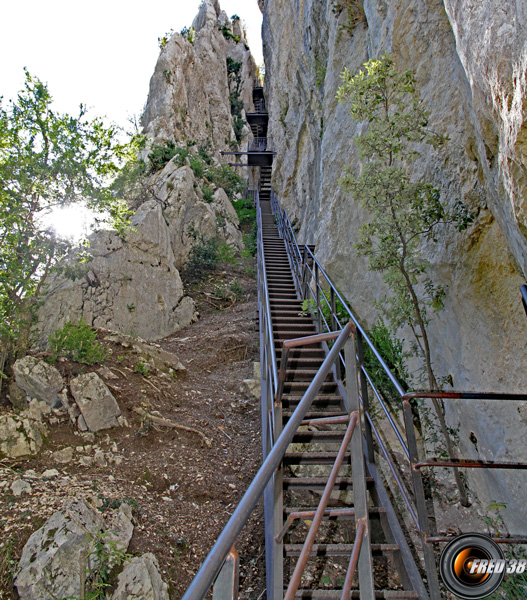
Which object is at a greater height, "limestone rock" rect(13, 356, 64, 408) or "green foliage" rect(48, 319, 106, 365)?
"green foliage" rect(48, 319, 106, 365)

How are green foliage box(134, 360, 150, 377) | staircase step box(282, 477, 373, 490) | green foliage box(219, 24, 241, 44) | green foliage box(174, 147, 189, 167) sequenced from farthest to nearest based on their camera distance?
1. green foliage box(219, 24, 241, 44)
2. green foliage box(174, 147, 189, 167)
3. green foliage box(134, 360, 150, 377)
4. staircase step box(282, 477, 373, 490)

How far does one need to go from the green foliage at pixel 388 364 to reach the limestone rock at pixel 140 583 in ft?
10.4

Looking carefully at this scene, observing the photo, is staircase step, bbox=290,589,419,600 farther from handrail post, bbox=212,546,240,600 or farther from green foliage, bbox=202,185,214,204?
green foliage, bbox=202,185,214,204

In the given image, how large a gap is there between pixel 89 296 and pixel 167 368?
3054 mm

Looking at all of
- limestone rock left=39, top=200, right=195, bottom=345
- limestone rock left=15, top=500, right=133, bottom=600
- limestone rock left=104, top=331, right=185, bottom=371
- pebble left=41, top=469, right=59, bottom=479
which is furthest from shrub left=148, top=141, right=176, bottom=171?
limestone rock left=15, top=500, right=133, bottom=600

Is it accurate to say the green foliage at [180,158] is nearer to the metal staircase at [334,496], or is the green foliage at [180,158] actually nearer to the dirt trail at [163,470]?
the dirt trail at [163,470]

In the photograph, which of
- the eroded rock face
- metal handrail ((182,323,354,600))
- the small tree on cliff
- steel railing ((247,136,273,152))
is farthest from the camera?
steel railing ((247,136,273,152))

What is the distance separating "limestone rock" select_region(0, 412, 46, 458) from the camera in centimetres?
407

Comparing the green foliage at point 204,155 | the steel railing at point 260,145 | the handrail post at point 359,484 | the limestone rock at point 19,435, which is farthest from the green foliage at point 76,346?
the steel railing at point 260,145

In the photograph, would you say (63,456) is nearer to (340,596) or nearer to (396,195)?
(340,596)

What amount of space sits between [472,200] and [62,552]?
15.4 feet

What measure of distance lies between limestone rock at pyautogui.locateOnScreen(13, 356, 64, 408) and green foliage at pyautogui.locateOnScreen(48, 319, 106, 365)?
1.24 feet

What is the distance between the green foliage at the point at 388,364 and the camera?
202 inches

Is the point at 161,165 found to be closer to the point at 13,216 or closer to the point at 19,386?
the point at 13,216
